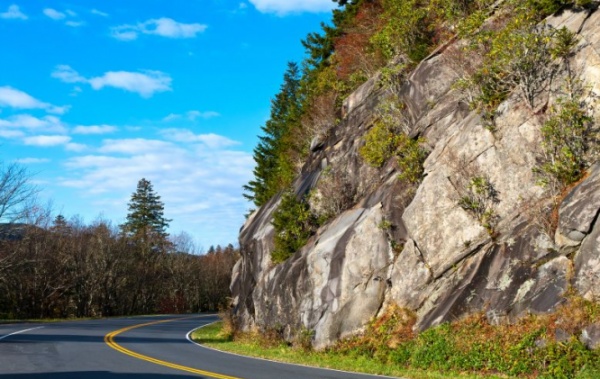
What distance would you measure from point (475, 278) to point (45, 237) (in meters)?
47.7

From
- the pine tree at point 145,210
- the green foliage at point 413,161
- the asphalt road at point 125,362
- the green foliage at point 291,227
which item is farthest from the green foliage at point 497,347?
the pine tree at point 145,210

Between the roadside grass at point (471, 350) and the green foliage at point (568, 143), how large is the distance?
12.5 feet

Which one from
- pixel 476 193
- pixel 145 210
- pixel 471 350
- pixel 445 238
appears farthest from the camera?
pixel 145 210

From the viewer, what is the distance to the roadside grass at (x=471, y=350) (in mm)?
12602

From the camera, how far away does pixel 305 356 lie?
62.2 ft

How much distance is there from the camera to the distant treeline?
5184cm

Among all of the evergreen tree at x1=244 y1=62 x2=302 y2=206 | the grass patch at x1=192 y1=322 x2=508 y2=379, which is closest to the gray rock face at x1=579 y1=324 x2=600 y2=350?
the grass patch at x1=192 y1=322 x2=508 y2=379

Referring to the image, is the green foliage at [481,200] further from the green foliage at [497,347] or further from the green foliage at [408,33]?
the green foliage at [408,33]

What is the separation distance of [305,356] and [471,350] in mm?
6413

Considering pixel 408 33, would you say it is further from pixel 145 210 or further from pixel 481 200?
pixel 145 210

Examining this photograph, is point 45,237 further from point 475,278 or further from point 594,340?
point 594,340

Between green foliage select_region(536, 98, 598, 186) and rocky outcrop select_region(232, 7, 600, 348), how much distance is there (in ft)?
2.25

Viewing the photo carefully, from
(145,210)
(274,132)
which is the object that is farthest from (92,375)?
(145,210)

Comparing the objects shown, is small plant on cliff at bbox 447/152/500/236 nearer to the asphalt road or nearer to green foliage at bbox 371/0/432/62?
the asphalt road
